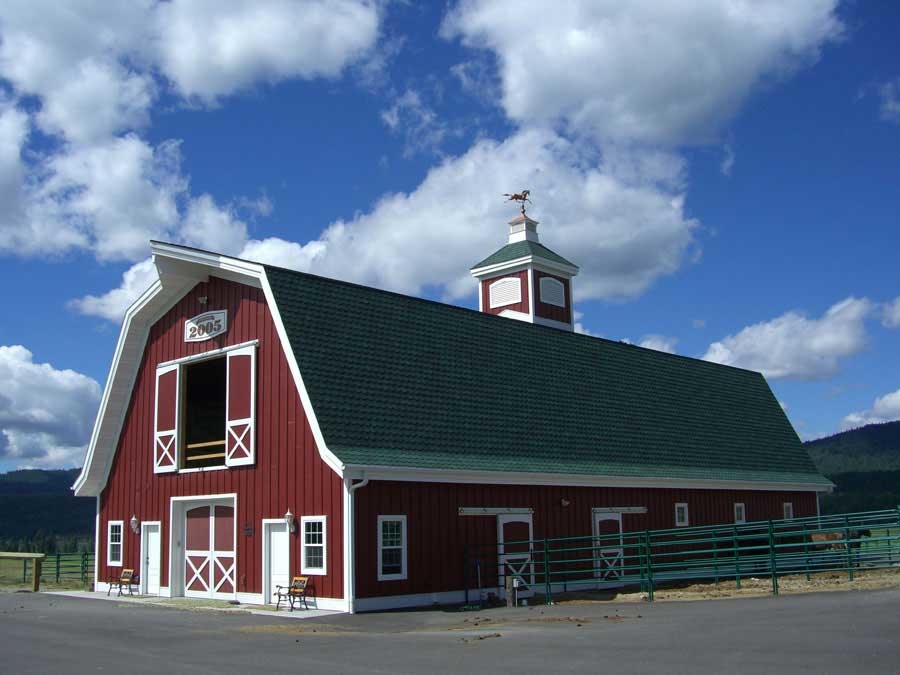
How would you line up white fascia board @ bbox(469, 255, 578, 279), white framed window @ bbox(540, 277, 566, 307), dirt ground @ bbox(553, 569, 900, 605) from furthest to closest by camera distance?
white framed window @ bbox(540, 277, 566, 307) < white fascia board @ bbox(469, 255, 578, 279) < dirt ground @ bbox(553, 569, 900, 605)

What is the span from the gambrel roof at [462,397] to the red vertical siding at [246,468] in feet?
1.76

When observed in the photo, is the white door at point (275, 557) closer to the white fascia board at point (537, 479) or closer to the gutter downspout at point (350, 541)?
the gutter downspout at point (350, 541)

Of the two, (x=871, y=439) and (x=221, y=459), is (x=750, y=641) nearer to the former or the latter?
(x=221, y=459)

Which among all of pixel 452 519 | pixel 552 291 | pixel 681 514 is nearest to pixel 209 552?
pixel 452 519

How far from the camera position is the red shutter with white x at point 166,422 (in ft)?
74.9

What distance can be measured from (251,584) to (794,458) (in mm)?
20601

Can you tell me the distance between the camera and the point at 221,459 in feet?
72.6

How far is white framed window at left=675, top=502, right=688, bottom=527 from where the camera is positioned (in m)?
26.5

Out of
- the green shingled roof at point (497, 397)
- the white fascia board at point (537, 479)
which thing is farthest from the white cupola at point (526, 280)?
the white fascia board at point (537, 479)

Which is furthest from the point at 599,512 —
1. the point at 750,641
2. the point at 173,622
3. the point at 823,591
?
the point at 750,641

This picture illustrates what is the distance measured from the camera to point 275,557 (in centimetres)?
1970

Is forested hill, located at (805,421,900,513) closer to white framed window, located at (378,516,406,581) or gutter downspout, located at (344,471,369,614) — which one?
white framed window, located at (378,516,406,581)

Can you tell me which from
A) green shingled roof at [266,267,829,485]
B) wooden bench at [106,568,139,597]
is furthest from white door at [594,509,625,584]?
wooden bench at [106,568,139,597]

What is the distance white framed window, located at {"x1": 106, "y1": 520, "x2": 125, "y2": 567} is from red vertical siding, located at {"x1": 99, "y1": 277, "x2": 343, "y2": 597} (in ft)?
0.58
